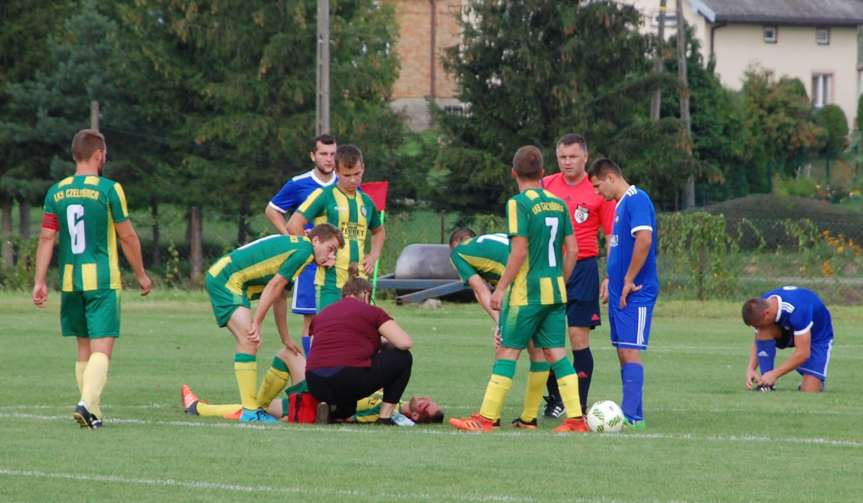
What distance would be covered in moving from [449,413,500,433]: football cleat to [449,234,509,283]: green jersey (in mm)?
1450

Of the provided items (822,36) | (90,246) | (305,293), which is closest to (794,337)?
(305,293)

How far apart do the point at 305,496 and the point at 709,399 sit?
6596 mm

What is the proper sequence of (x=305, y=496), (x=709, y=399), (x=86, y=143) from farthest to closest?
(x=709, y=399) < (x=86, y=143) < (x=305, y=496)

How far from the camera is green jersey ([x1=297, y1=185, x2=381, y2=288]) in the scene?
13008mm

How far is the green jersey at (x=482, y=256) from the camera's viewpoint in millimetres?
12156

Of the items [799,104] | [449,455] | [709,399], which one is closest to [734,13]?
[799,104]

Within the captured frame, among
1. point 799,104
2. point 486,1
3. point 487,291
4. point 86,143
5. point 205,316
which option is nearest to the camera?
point 86,143

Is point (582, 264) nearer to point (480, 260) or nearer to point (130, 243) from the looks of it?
point (480, 260)

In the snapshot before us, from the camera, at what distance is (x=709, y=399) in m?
13.6

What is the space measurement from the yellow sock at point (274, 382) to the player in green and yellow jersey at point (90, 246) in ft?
5.13

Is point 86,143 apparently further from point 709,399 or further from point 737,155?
point 737,155

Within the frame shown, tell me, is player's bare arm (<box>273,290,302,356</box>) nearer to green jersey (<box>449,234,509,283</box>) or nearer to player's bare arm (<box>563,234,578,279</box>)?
green jersey (<box>449,234,509,283</box>)

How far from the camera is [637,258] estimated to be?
37.0ft

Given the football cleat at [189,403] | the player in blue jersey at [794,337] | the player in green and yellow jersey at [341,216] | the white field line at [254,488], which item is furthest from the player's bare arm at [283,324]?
the player in blue jersey at [794,337]
